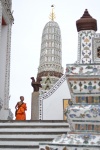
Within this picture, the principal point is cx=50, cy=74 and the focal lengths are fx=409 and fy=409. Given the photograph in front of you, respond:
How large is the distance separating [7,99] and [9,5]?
3.94 m

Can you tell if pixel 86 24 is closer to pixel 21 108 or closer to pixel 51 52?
pixel 21 108

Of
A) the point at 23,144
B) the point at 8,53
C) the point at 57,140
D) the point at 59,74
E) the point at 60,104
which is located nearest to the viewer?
the point at 57,140

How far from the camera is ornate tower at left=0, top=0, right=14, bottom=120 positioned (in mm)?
15770

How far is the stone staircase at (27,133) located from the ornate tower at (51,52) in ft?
76.1

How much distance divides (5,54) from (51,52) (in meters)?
18.1

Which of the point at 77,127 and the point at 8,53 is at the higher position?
the point at 8,53

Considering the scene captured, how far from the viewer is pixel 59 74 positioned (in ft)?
106

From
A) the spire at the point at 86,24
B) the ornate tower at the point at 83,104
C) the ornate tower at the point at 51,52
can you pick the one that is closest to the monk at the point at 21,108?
the spire at the point at 86,24

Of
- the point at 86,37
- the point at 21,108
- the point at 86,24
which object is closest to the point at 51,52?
the point at 21,108

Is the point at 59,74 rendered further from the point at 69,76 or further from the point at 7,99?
the point at 69,76

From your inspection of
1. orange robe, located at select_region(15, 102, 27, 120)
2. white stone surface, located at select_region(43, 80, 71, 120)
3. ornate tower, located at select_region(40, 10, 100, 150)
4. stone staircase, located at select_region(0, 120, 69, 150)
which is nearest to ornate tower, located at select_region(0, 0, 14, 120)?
white stone surface, located at select_region(43, 80, 71, 120)

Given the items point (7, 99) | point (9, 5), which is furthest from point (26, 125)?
point (9, 5)

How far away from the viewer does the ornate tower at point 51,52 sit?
3264 centimetres

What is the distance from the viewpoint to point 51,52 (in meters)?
34.3
